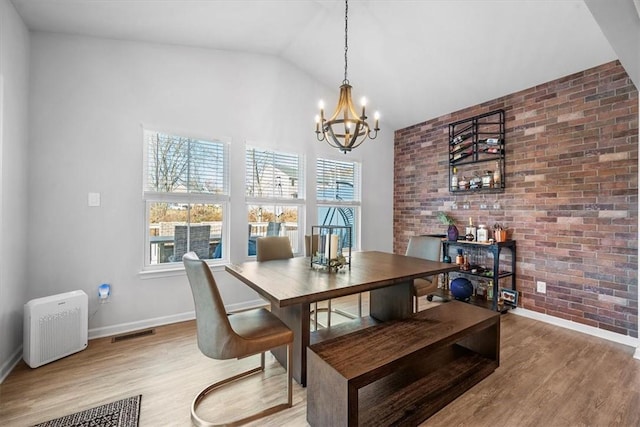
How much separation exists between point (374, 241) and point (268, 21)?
357cm

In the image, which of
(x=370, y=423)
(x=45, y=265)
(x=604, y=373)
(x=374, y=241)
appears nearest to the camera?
(x=370, y=423)

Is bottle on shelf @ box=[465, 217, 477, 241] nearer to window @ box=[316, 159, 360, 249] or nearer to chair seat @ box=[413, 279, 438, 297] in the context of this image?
chair seat @ box=[413, 279, 438, 297]

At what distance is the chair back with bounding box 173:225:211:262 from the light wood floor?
1.01 metres

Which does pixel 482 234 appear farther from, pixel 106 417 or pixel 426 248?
pixel 106 417

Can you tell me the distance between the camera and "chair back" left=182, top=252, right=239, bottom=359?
1590mm

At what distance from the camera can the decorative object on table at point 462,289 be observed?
3.66 metres

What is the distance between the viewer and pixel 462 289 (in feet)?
12.0

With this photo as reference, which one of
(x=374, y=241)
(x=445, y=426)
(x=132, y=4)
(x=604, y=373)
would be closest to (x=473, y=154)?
(x=374, y=241)

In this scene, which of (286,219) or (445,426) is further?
(286,219)

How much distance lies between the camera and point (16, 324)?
2.39 meters

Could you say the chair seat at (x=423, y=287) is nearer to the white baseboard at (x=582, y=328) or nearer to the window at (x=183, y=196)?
the white baseboard at (x=582, y=328)

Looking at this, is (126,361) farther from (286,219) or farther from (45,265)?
(286,219)

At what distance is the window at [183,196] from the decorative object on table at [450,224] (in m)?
3.11

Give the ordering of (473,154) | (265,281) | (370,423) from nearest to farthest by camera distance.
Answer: (370,423), (265,281), (473,154)
